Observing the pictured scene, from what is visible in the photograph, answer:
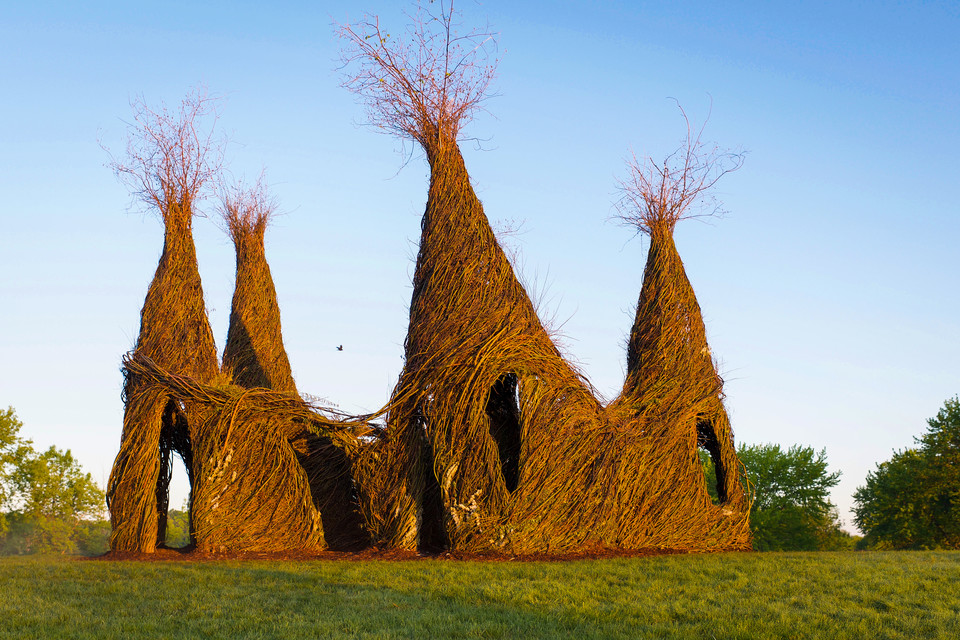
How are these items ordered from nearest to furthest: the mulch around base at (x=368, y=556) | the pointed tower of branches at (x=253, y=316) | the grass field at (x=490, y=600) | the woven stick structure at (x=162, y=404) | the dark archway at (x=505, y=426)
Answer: the grass field at (x=490, y=600)
the mulch around base at (x=368, y=556)
the woven stick structure at (x=162, y=404)
the dark archway at (x=505, y=426)
the pointed tower of branches at (x=253, y=316)

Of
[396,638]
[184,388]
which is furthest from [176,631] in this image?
[184,388]

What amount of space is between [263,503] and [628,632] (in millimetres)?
6685

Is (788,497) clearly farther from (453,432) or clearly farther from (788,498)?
(453,432)

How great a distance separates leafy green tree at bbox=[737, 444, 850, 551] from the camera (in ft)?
80.2

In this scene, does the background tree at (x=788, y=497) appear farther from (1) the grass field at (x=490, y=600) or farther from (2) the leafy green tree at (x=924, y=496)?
(1) the grass field at (x=490, y=600)

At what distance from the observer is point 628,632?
15.0 ft

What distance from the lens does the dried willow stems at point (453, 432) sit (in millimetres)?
8781

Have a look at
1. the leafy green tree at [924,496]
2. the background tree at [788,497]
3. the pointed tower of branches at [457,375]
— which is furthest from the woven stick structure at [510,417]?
the background tree at [788,497]

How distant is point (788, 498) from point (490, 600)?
23.3 m

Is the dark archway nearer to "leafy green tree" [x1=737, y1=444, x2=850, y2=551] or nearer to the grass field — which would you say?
the grass field

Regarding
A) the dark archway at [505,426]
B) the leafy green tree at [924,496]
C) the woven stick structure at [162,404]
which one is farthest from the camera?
the leafy green tree at [924,496]

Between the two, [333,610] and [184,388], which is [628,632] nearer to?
[333,610]

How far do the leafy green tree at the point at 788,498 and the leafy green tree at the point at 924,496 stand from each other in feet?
9.51

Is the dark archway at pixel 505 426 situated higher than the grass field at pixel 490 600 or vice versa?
the dark archway at pixel 505 426
